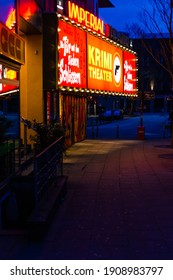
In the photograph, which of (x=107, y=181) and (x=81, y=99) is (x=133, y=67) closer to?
(x=81, y=99)

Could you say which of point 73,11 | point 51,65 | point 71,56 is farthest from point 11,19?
point 73,11

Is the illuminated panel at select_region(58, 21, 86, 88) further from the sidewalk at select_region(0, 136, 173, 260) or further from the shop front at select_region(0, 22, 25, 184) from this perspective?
the sidewalk at select_region(0, 136, 173, 260)

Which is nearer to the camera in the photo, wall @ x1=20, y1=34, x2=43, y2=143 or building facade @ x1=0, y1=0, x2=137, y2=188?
building facade @ x1=0, y1=0, x2=137, y2=188

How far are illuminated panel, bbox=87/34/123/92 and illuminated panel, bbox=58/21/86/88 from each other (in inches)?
38.1

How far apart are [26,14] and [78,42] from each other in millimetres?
6594

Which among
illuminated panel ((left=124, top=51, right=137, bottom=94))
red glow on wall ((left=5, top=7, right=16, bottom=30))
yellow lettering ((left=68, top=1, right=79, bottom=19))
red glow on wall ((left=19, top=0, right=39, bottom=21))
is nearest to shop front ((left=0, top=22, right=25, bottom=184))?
red glow on wall ((left=5, top=7, right=16, bottom=30))

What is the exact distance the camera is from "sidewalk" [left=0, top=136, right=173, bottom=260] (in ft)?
23.4

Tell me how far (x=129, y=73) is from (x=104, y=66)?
17.6ft

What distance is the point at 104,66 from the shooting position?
26469 mm

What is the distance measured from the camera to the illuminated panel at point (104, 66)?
2441cm

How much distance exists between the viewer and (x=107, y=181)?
1395 cm

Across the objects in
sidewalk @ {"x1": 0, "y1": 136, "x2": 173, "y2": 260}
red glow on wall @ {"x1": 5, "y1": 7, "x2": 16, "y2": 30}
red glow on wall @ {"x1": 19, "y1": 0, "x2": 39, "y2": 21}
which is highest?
red glow on wall @ {"x1": 19, "y1": 0, "x2": 39, "y2": 21}

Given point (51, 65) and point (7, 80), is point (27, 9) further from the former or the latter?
point (51, 65)

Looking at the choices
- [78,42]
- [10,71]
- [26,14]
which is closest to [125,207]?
[10,71]
